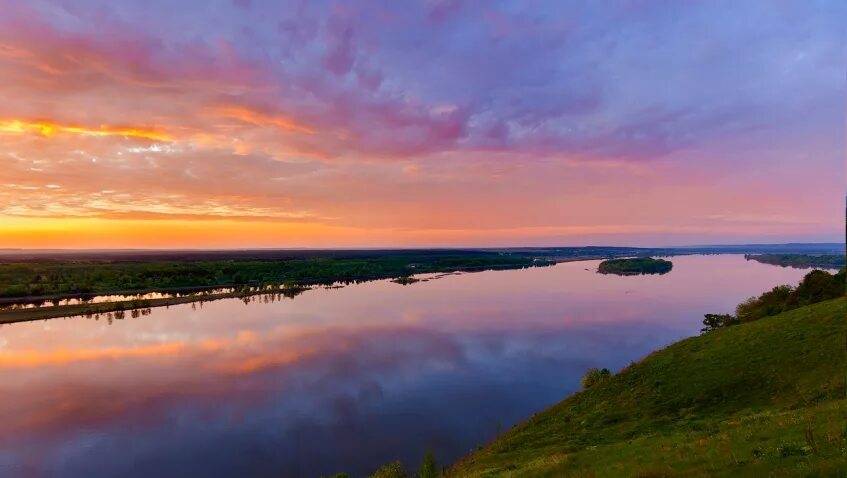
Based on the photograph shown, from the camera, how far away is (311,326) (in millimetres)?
71375

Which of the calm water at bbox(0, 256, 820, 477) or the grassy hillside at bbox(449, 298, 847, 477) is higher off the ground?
the grassy hillside at bbox(449, 298, 847, 477)

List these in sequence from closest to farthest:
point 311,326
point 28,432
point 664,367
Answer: point 28,432 < point 664,367 < point 311,326

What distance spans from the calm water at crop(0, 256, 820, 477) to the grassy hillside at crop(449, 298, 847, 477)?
6.52m

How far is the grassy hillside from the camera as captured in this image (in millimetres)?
14582

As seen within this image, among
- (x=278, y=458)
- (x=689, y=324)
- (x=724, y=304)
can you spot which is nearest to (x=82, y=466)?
(x=278, y=458)

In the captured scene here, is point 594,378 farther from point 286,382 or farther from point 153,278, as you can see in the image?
point 153,278

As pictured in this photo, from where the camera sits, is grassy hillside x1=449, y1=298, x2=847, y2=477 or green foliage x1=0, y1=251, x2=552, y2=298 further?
green foliage x1=0, y1=251, x2=552, y2=298

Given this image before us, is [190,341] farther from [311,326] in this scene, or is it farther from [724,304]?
[724,304]

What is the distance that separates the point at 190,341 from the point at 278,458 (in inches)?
1543

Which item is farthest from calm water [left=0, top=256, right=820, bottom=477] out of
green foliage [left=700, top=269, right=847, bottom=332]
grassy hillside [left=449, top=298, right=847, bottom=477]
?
green foliage [left=700, top=269, right=847, bottom=332]

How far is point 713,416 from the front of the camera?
2397cm

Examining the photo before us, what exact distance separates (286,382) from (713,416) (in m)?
35.4

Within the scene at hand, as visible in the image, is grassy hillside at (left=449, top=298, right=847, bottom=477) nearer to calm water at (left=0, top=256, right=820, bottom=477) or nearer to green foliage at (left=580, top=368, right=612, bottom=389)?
A: green foliage at (left=580, top=368, right=612, bottom=389)

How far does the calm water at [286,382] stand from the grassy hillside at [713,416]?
6.52 m
